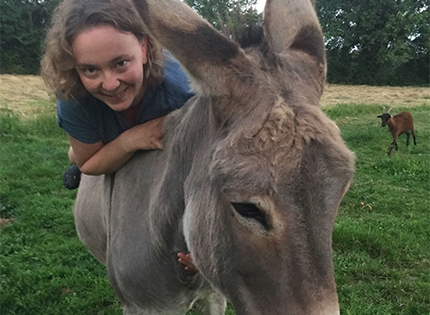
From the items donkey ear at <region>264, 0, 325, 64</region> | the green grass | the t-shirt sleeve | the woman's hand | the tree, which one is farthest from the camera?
the tree

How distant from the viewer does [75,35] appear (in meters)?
2.09

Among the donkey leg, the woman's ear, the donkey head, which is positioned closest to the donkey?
the donkey head

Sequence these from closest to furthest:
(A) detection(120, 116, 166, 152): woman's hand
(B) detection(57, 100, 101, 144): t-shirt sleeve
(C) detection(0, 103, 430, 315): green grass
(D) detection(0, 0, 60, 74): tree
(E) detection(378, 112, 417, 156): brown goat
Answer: (A) detection(120, 116, 166, 152): woman's hand
(B) detection(57, 100, 101, 144): t-shirt sleeve
(C) detection(0, 103, 430, 315): green grass
(E) detection(378, 112, 417, 156): brown goat
(D) detection(0, 0, 60, 74): tree

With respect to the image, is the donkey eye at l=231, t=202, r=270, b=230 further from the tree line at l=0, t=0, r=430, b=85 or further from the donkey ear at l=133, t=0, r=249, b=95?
the tree line at l=0, t=0, r=430, b=85

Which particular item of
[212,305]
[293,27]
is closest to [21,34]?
[212,305]

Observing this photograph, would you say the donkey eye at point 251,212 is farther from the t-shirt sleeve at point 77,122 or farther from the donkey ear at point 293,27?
the t-shirt sleeve at point 77,122

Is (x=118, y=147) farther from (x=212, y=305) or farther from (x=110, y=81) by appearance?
A: (x=212, y=305)

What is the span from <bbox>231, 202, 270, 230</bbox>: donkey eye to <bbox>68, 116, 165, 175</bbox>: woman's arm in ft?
3.09

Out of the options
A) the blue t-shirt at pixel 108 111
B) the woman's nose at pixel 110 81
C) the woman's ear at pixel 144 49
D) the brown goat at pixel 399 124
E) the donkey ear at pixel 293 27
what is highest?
the donkey ear at pixel 293 27

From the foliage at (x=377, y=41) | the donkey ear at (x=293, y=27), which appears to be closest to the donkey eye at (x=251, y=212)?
the donkey ear at (x=293, y=27)

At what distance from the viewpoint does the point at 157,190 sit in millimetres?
2182

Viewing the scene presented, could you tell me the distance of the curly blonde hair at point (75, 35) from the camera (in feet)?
6.84

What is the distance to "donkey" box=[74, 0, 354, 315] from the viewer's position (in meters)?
1.37

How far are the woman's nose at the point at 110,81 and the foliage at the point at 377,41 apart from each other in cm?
3033
